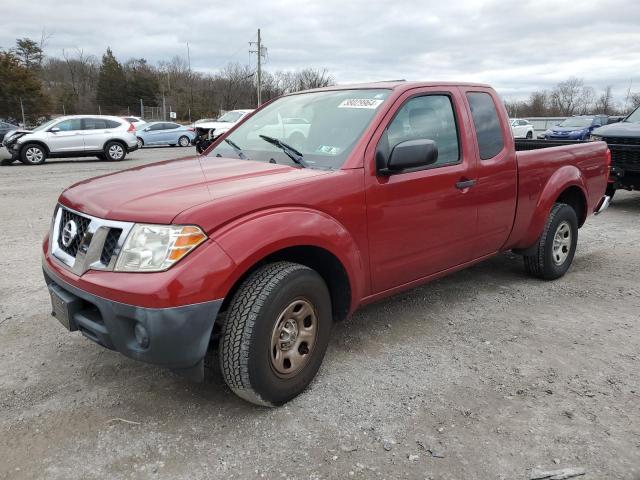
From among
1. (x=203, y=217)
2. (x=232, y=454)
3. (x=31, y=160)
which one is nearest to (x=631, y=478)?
(x=232, y=454)

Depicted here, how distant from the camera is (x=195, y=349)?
2.46 m

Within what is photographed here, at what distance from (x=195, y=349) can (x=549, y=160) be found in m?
3.67

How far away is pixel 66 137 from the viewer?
17.0 meters

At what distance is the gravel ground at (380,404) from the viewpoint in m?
2.45

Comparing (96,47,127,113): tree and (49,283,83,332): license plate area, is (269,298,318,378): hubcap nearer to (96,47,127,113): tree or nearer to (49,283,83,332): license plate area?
(49,283,83,332): license plate area

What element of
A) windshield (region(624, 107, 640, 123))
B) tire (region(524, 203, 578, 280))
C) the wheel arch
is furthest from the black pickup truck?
the wheel arch

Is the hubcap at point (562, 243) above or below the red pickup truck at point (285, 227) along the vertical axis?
below

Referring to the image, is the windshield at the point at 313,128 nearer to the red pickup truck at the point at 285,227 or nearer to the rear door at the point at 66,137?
the red pickup truck at the point at 285,227

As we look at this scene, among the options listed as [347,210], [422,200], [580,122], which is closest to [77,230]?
[347,210]

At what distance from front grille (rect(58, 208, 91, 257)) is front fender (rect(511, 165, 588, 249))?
11.4ft

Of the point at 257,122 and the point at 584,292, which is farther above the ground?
the point at 257,122

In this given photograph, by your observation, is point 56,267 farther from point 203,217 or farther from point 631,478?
point 631,478

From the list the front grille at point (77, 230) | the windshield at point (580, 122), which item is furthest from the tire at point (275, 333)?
the windshield at point (580, 122)

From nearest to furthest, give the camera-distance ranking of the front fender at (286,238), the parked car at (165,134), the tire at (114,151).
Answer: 1. the front fender at (286,238)
2. the tire at (114,151)
3. the parked car at (165,134)
